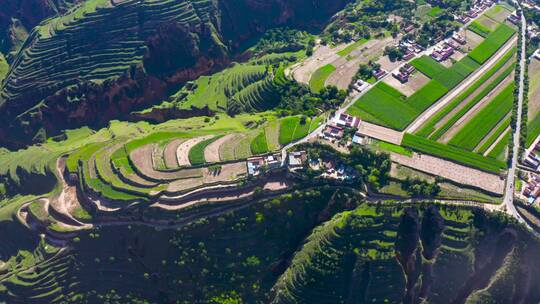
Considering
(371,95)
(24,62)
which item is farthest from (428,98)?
(24,62)

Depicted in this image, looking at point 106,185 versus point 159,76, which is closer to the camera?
point 106,185

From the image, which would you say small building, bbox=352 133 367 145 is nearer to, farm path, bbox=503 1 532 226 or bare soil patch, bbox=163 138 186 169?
farm path, bbox=503 1 532 226

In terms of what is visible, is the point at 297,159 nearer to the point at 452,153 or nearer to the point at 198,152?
the point at 198,152

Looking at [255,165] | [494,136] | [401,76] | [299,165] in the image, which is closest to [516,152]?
[494,136]

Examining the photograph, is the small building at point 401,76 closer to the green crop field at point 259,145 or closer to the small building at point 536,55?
the small building at point 536,55

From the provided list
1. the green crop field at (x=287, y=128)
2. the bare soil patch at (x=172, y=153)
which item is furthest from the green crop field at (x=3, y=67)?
the green crop field at (x=287, y=128)

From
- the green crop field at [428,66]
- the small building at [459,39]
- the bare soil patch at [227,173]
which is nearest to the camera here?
the bare soil patch at [227,173]

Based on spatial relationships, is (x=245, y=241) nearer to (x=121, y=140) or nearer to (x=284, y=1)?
(x=121, y=140)
